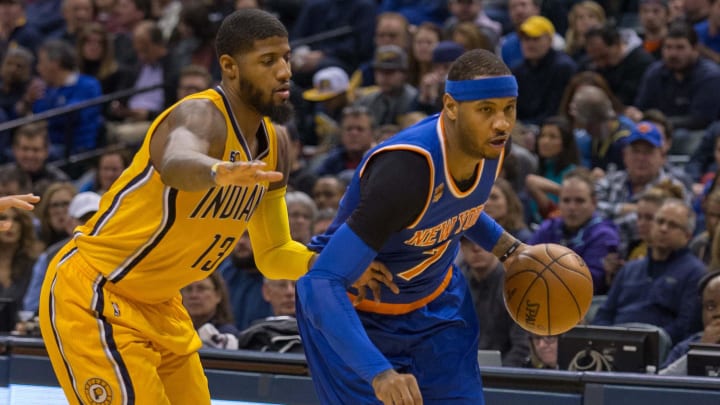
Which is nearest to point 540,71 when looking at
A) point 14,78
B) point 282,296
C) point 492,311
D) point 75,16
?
point 492,311

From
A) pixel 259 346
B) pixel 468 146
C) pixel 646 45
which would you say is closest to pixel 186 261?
pixel 468 146

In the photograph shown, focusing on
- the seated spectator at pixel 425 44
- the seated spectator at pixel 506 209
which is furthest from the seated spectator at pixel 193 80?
the seated spectator at pixel 506 209

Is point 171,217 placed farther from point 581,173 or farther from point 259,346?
point 581,173

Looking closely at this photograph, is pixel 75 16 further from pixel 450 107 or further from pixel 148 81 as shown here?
pixel 450 107

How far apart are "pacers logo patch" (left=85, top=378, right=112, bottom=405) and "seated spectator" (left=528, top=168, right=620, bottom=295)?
396 centimetres

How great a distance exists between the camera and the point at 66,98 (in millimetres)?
11375

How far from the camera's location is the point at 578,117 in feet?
28.9

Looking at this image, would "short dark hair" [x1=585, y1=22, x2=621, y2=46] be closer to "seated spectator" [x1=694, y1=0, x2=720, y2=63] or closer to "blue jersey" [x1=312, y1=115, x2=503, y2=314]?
"seated spectator" [x1=694, y1=0, x2=720, y2=63]

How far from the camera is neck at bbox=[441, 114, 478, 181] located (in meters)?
3.97

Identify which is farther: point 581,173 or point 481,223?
point 581,173

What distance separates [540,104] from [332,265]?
641cm

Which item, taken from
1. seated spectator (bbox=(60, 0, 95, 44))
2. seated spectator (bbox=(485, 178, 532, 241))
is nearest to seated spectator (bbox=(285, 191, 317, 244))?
seated spectator (bbox=(485, 178, 532, 241))

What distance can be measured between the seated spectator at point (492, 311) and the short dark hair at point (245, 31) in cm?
286

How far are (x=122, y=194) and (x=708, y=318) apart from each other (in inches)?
123
